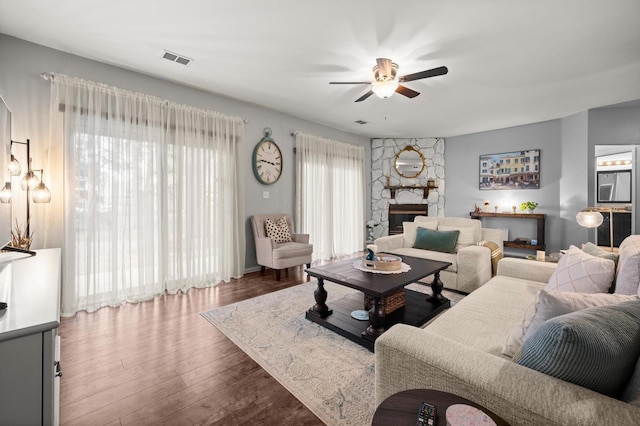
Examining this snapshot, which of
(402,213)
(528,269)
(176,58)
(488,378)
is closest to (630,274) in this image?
(528,269)

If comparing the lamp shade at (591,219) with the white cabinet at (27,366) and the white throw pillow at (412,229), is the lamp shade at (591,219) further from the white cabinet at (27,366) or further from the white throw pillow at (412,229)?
the white cabinet at (27,366)

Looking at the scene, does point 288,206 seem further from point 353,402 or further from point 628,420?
point 628,420

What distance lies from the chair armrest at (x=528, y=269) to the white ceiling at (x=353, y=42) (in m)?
2.09

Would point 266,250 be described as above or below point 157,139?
below

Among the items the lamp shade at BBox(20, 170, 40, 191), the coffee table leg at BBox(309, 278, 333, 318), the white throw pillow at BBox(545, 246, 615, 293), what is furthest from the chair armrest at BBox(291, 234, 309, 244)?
the white throw pillow at BBox(545, 246, 615, 293)

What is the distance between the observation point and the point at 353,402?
166 cm

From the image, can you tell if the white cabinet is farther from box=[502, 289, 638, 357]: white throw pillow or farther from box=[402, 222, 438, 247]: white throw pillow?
box=[402, 222, 438, 247]: white throw pillow

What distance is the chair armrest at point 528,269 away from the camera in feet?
8.07

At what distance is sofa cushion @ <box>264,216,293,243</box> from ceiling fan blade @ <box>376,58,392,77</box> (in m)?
2.70

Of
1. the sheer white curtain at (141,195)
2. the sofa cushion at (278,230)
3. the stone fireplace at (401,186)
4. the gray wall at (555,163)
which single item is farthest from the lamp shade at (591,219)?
the sheer white curtain at (141,195)

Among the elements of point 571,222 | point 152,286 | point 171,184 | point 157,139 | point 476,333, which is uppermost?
Result: point 157,139

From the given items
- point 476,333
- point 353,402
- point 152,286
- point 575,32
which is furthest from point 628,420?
point 152,286

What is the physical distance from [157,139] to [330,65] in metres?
2.25

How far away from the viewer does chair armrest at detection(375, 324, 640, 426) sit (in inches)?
30.1
